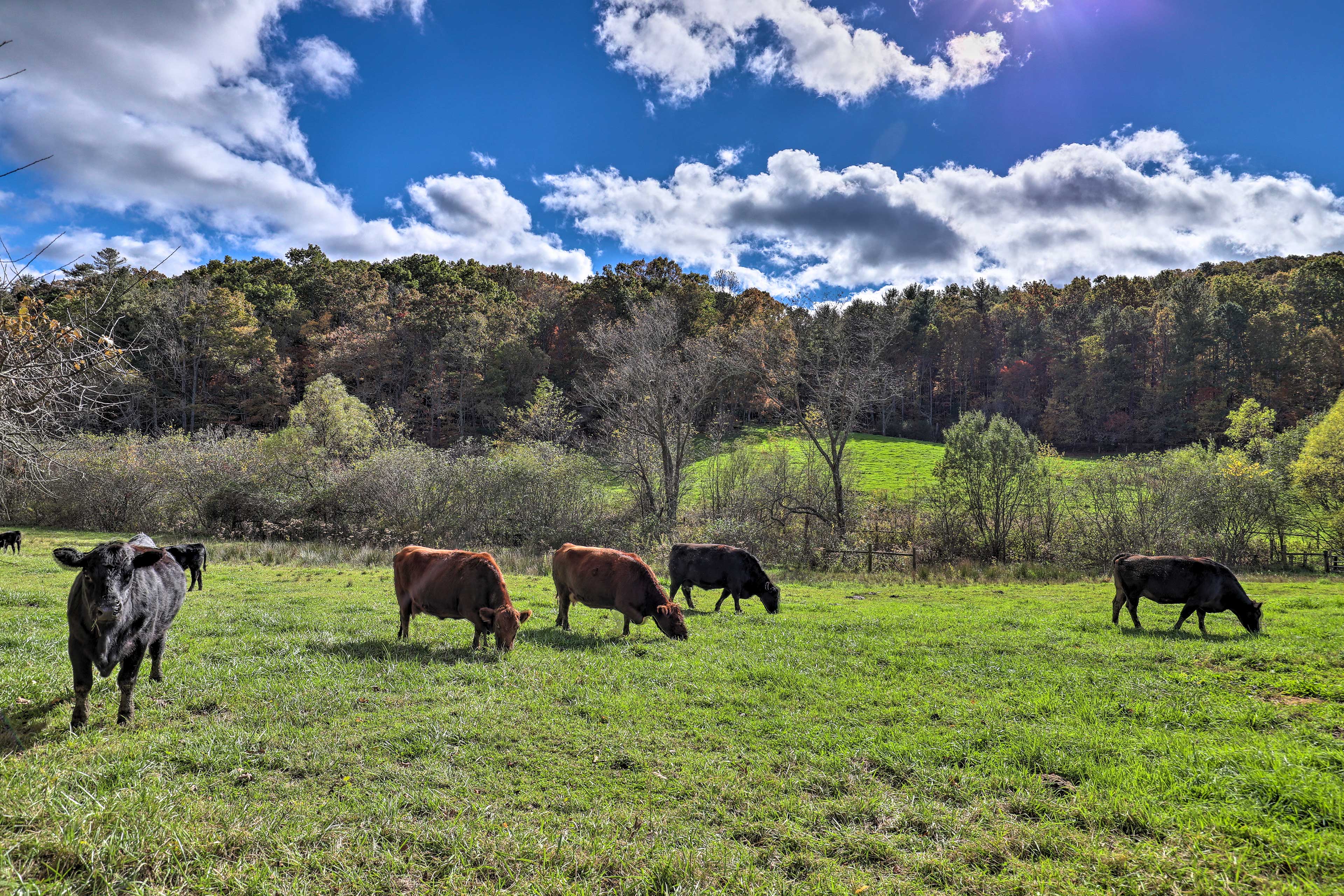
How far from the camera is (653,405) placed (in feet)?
111

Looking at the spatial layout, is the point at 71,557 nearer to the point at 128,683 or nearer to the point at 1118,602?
the point at 128,683

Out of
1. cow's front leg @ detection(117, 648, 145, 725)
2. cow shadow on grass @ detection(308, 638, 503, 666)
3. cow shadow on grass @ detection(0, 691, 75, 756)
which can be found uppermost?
cow's front leg @ detection(117, 648, 145, 725)

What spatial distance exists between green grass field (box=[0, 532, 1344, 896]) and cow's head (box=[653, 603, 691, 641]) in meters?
0.72

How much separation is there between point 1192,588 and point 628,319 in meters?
47.8

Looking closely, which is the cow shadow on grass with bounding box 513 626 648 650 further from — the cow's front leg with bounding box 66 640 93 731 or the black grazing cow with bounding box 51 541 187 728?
the cow's front leg with bounding box 66 640 93 731

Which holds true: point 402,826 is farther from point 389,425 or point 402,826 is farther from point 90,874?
point 389,425

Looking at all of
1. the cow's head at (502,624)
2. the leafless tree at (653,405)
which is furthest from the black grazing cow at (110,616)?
the leafless tree at (653,405)

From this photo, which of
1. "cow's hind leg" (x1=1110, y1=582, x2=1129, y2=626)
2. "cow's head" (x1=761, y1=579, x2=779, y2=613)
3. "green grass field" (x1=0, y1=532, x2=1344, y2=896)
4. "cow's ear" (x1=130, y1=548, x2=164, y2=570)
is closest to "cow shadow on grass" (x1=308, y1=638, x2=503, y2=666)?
"green grass field" (x1=0, y1=532, x2=1344, y2=896)

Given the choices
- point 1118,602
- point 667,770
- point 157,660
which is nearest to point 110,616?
point 157,660

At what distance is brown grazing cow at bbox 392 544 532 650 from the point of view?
9.27 m

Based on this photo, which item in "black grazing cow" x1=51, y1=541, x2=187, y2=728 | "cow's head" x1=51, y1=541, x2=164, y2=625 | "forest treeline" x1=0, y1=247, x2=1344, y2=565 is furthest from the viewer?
Answer: "forest treeline" x1=0, y1=247, x2=1344, y2=565

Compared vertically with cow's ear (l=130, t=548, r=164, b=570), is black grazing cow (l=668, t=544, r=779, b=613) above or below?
below

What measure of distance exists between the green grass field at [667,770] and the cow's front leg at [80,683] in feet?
0.77

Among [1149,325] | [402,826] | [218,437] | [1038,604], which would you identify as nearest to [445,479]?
[218,437]
